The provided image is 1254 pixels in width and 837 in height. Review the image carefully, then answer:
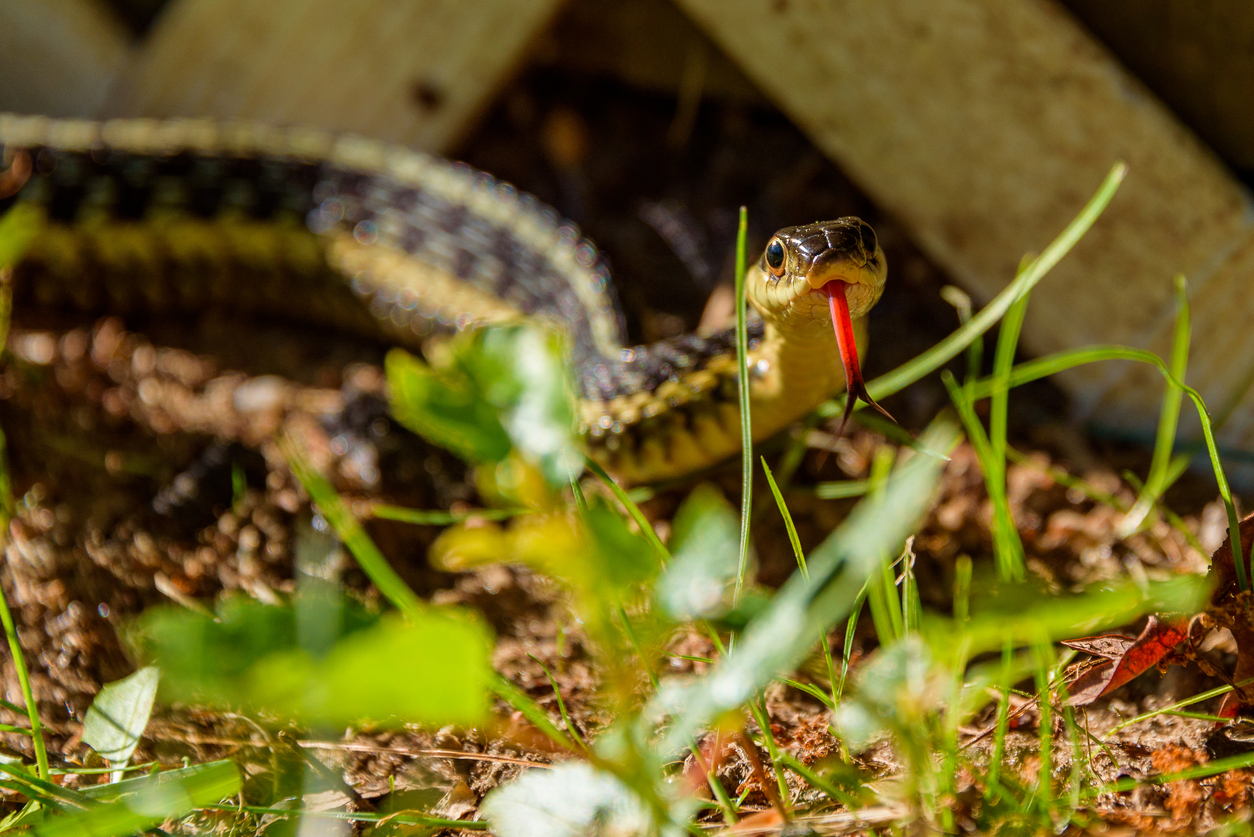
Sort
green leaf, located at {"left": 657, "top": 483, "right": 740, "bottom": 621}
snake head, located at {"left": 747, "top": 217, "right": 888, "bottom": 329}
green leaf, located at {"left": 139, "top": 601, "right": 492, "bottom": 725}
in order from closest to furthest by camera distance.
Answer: green leaf, located at {"left": 139, "top": 601, "right": 492, "bottom": 725}
green leaf, located at {"left": 657, "top": 483, "right": 740, "bottom": 621}
snake head, located at {"left": 747, "top": 217, "right": 888, "bottom": 329}

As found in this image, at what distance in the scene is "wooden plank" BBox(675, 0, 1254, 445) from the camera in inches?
62.0

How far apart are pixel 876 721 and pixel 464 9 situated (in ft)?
6.27

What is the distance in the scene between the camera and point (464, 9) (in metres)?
2.09

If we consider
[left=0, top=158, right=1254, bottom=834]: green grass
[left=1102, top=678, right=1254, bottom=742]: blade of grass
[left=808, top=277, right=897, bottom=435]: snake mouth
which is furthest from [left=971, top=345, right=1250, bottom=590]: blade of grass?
[left=808, top=277, right=897, bottom=435]: snake mouth

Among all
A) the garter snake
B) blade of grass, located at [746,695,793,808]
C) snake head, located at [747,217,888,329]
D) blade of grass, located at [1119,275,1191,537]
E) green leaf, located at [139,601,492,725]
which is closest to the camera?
green leaf, located at [139,601,492,725]

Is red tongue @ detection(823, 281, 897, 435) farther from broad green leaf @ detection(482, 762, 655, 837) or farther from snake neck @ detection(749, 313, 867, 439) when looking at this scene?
broad green leaf @ detection(482, 762, 655, 837)

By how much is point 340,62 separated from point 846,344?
1.61 metres

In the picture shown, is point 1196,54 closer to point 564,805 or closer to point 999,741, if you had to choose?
point 999,741

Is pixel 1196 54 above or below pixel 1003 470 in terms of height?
above

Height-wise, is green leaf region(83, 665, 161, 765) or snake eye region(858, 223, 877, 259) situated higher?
snake eye region(858, 223, 877, 259)

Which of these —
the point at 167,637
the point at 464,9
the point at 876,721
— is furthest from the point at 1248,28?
the point at 167,637

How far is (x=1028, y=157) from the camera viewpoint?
1.69 meters

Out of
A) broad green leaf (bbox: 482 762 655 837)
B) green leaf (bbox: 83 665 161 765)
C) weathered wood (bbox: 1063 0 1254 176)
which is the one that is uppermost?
weathered wood (bbox: 1063 0 1254 176)

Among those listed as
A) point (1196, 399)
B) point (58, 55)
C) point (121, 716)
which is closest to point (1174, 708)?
point (1196, 399)
